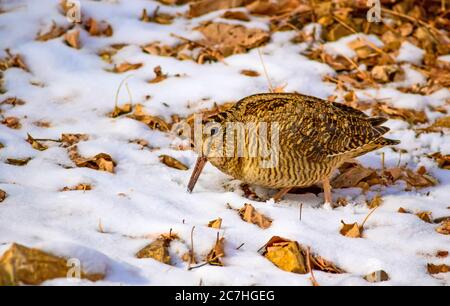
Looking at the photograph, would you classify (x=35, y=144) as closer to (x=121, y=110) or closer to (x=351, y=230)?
(x=121, y=110)

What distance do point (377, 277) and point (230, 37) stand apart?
3693mm

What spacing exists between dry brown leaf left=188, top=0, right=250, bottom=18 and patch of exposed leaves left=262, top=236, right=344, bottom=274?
384 centimetres

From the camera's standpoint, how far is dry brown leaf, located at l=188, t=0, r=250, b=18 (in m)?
6.97

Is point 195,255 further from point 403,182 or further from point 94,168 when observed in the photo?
point 403,182

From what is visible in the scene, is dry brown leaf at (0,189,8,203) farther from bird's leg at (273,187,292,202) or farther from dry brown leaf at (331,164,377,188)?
dry brown leaf at (331,164,377,188)

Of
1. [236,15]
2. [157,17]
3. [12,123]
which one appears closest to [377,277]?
[12,123]

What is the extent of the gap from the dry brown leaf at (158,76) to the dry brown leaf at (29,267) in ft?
10.0

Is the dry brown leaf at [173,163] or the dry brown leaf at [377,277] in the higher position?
the dry brown leaf at [377,277]

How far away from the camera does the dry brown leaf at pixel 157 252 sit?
3556mm

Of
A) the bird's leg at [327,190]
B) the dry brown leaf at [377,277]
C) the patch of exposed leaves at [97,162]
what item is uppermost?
the dry brown leaf at [377,277]

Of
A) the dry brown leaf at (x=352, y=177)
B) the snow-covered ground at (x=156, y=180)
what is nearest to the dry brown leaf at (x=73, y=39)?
the snow-covered ground at (x=156, y=180)

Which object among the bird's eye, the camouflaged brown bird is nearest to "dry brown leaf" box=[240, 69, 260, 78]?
the camouflaged brown bird

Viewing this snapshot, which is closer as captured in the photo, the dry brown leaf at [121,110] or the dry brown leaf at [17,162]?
the dry brown leaf at [17,162]

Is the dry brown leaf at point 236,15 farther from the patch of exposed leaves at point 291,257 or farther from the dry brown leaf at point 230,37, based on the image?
the patch of exposed leaves at point 291,257
